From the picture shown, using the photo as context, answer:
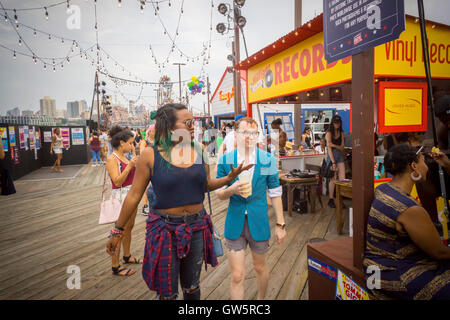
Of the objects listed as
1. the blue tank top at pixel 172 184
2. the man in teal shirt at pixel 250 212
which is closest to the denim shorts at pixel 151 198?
the blue tank top at pixel 172 184

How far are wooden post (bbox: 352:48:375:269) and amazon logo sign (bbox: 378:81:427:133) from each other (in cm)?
202

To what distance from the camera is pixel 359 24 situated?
1.80m

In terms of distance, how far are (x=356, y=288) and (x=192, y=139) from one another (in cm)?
170

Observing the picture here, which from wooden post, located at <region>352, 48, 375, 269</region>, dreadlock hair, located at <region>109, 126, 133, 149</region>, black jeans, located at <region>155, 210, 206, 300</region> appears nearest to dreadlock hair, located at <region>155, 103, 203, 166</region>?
black jeans, located at <region>155, 210, 206, 300</region>

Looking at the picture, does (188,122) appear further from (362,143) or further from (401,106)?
(401,106)

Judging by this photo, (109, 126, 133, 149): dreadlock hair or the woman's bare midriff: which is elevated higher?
(109, 126, 133, 149): dreadlock hair

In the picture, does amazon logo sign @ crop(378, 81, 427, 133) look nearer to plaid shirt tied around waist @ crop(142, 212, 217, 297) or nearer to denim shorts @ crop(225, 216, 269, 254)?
denim shorts @ crop(225, 216, 269, 254)

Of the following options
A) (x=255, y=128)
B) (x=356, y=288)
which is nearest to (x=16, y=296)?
(x=255, y=128)

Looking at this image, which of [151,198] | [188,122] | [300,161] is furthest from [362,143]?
[300,161]

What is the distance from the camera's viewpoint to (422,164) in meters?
1.84

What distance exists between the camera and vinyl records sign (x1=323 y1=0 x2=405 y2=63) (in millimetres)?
1603

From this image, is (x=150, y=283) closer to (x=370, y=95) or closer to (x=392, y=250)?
(x=392, y=250)

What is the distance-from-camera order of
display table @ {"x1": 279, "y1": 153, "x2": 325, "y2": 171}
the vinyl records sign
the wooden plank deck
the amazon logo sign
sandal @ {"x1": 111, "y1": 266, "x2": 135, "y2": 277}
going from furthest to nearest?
display table @ {"x1": 279, "y1": 153, "x2": 325, "y2": 171} < the amazon logo sign < sandal @ {"x1": 111, "y1": 266, "x2": 135, "y2": 277} < the wooden plank deck < the vinyl records sign

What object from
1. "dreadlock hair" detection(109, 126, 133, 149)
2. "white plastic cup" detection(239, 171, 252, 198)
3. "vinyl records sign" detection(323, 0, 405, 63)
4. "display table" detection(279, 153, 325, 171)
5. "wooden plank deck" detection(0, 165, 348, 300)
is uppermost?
"vinyl records sign" detection(323, 0, 405, 63)
